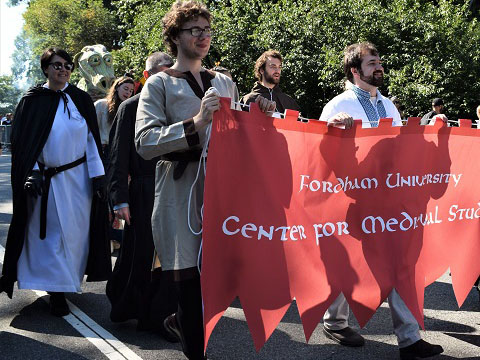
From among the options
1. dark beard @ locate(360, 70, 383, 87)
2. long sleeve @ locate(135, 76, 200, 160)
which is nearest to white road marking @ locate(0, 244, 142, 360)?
long sleeve @ locate(135, 76, 200, 160)

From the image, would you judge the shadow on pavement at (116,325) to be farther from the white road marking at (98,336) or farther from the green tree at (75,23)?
the green tree at (75,23)

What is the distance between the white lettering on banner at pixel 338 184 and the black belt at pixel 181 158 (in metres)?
0.63

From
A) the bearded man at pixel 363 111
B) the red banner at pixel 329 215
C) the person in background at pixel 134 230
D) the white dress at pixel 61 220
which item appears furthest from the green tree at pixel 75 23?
the red banner at pixel 329 215

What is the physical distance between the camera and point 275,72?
6527 millimetres

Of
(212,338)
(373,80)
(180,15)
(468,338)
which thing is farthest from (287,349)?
(180,15)

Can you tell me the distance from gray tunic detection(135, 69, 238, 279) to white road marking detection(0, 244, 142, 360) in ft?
3.90

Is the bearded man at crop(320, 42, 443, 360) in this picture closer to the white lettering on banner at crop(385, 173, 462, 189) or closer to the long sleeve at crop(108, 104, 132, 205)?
the white lettering on banner at crop(385, 173, 462, 189)

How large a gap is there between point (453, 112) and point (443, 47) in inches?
61.5

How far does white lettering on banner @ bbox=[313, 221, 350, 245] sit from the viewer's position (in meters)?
3.51

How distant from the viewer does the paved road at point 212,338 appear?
4.07 metres

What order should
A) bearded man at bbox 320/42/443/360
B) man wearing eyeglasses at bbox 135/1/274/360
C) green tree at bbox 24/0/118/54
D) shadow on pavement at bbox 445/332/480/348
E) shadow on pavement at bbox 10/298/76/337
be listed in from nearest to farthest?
1. man wearing eyeglasses at bbox 135/1/274/360
2. bearded man at bbox 320/42/443/360
3. shadow on pavement at bbox 445/332/480/348
4. shadow on pavement at bbox 10/298/76/337
5. green tree at bbox 24/0/118/54

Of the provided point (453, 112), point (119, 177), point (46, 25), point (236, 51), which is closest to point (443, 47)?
point (453, 112)

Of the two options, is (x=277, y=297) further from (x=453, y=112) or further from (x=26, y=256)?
(x=453, y=112)

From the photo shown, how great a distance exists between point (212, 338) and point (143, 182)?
1203mm
